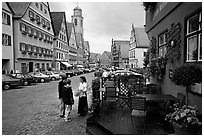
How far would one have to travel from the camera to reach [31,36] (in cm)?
3080

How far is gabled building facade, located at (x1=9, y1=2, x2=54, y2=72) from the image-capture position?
1070 inches

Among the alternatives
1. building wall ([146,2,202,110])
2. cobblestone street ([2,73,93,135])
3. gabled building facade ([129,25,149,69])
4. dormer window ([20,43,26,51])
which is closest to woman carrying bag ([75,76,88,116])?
cobblestone street ([2,73,93,135])

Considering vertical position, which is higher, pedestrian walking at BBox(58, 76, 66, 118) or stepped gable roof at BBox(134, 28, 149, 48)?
stepped gable roof at BBox(134, 28, 149, 48)

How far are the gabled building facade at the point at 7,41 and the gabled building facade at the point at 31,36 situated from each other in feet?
3.75

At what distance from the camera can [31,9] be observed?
30.4 m

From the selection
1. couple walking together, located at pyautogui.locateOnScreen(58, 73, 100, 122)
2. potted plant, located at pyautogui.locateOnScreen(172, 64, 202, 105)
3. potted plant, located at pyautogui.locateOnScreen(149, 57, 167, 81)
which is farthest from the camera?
potted plant, located at pyautogui.locateOnScreen(149, 57, 167, 81)

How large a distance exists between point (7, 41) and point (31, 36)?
619cm

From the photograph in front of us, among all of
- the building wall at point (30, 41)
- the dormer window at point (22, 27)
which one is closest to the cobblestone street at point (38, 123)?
the building wall at point (30, 41)

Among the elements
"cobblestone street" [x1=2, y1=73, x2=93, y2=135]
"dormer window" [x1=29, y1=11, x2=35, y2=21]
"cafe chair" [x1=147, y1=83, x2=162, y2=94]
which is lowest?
"cobblestone street" [x1=2, y1=73, x2=93, y2=135]

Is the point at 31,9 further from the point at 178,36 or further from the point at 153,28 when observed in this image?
the point at 178,36

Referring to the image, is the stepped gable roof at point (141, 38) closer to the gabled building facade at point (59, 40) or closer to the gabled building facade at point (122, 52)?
the gabled building facade at point (59, 40)

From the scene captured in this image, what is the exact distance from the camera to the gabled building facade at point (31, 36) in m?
27.2

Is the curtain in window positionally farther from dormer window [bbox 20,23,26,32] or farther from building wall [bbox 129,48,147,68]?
building wall [bbox 129,48,147,68]

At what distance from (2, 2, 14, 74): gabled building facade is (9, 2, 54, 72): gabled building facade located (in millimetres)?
1142
